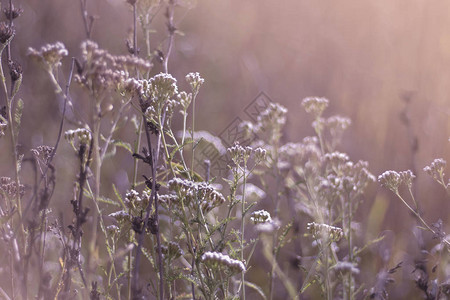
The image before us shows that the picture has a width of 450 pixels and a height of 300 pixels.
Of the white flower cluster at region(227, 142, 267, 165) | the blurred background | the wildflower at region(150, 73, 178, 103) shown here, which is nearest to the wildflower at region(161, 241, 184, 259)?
the white flower cluster at region(227, 142, 267, 165)

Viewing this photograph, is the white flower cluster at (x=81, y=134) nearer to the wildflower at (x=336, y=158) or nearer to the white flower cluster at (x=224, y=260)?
the white flower cluster at (x=224, y=260)

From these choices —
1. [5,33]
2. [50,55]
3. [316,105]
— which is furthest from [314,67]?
[50,55]

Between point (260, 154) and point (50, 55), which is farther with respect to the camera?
point (260, 154)

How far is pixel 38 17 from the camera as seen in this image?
5469 mm

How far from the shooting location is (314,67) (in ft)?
18.8

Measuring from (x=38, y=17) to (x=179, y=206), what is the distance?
4744mm

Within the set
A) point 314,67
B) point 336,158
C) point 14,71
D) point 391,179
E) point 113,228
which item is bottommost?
point 113,228

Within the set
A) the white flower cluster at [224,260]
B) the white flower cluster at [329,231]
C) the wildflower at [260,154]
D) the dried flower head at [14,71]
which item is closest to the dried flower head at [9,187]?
the dried flower head at [14,71]

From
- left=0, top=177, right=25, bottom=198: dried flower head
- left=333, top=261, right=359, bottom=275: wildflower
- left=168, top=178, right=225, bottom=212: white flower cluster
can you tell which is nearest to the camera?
left=333, top=261, right=359, bottom=275: wildflower

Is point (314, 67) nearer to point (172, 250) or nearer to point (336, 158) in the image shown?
point (336, 158)

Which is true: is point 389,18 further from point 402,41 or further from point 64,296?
point 64,296

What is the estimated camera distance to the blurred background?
4094 millimetres

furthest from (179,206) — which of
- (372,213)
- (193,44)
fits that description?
(193,44)

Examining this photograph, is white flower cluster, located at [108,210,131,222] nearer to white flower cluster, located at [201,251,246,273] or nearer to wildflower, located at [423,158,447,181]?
white flower cluster, located at [201,251,246,273]
